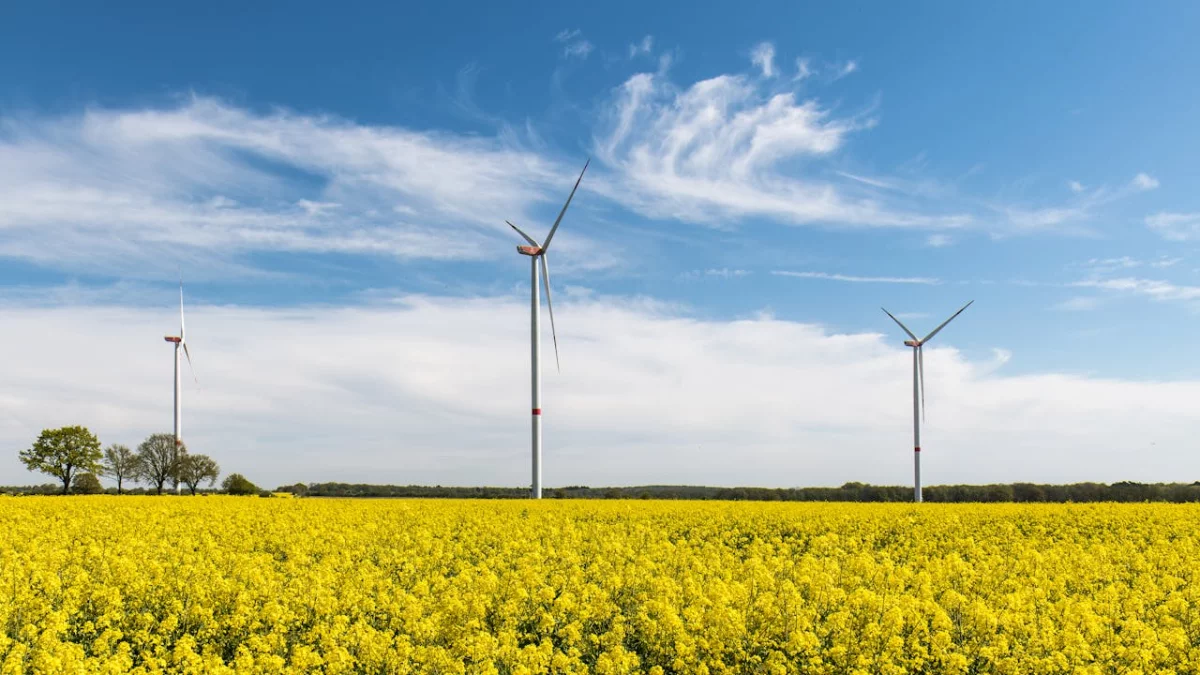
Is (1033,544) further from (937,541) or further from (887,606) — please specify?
(887,606)

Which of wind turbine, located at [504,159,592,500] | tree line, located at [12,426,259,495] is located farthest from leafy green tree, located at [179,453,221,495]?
wind turbine, located at [504,159,592,500]

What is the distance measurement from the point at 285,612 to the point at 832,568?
31.3ft

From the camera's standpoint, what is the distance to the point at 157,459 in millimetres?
89188

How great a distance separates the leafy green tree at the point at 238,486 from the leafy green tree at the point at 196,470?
542 centimetres

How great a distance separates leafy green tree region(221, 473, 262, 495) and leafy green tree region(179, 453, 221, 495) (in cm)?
542

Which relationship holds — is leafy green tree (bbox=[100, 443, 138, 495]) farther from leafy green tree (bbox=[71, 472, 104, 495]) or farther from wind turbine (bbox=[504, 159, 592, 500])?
wind turbine (bbox=[504, 159, 592, 500])

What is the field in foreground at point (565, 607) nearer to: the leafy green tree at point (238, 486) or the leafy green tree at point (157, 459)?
the leafy green tree at point (238, 486)

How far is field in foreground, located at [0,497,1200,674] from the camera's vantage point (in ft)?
37.2

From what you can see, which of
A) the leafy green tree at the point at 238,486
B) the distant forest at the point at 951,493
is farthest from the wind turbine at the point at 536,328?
the leafy green tree at the point at 238,486

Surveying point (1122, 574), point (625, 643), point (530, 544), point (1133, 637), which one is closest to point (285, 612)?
point (625, 643)

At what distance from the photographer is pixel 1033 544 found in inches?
997

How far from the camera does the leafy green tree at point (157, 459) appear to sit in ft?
290

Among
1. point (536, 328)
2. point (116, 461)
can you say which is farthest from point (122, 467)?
point (536, 328)

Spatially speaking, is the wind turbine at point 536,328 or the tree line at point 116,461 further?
the tree line at point 116,461
